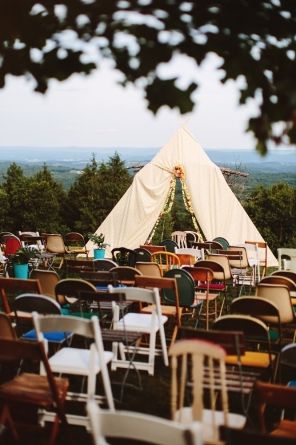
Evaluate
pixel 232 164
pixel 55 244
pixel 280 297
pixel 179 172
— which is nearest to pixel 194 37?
pixel 280 297

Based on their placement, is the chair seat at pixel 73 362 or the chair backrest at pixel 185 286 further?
the chair backrest at pixel 185 286

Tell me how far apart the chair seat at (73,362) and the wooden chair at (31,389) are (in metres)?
0.22

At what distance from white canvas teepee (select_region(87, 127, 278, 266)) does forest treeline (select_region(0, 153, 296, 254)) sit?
2.39 ft

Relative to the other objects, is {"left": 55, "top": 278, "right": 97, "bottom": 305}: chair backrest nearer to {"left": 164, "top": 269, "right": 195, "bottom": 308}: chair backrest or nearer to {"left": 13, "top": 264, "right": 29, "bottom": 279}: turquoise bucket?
{"left": 164, "top": 269, "right": 195, "bottom": 308}: chair backrest

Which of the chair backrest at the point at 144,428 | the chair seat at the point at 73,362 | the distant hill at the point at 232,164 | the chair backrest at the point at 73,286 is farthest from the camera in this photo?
the distant hill at the point at 232,164

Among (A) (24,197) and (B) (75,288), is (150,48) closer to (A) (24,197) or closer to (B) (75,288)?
(B) (75,288)

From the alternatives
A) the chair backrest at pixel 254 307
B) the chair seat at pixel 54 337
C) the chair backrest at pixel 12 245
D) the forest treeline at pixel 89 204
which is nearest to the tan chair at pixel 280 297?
the chair backrest at pixel 254 307

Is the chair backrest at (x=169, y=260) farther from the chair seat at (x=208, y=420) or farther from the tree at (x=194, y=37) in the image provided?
the tree at (x=194, y=37)

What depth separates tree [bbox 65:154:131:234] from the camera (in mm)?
21203

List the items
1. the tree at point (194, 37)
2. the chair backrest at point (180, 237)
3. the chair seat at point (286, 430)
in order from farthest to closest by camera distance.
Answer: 1. the chair backrest at point (180, 237)
2. the chair seat at point (286, 430)
3. the tree at point (194, 37)

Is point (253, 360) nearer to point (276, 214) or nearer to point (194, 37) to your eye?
point (194, 37)

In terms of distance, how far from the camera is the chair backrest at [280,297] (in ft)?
23.7

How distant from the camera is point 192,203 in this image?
18188 millimetres

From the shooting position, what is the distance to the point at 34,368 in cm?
693
